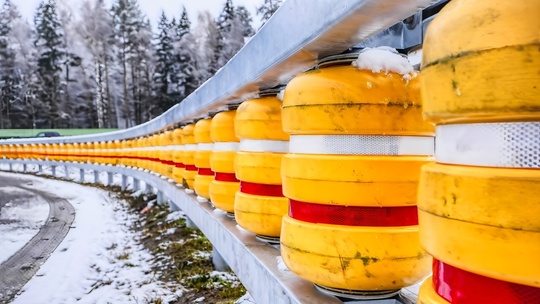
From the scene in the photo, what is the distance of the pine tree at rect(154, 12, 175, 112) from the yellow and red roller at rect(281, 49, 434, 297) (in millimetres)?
52245

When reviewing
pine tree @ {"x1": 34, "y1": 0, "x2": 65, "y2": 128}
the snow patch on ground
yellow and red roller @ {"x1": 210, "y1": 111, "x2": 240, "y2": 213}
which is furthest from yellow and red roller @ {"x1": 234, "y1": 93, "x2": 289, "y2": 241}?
pine tree @ {"x1": 34, "y1": 0, "x2": 65, "y2": 128}

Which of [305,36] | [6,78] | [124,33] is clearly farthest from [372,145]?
[6,78]

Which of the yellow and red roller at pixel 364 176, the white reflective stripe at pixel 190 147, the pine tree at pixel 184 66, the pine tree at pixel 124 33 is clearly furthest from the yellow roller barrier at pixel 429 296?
the pine tree at pixel 124 33

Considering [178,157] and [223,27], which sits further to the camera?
[223,27]

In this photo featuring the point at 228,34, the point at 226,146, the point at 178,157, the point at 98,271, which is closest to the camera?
the point at 226,146

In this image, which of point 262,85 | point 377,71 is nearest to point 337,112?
point 377,71

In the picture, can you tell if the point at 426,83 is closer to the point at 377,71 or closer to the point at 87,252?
the point at 377,71

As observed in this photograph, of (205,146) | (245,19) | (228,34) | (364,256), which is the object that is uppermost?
(245,19)

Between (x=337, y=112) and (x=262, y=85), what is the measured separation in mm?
1396

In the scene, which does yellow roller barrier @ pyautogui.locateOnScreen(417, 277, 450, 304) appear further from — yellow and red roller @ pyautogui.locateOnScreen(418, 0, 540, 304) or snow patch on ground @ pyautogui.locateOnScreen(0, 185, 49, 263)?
snow patch on ground @ pyautogui.locateOnScreen(0, 185, 49, 263)

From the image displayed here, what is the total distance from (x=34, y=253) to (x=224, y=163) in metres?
3.63

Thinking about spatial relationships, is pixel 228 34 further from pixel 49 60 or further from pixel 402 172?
pixel 402 172

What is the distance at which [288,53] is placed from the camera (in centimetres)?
219

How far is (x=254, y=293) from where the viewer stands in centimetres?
239
